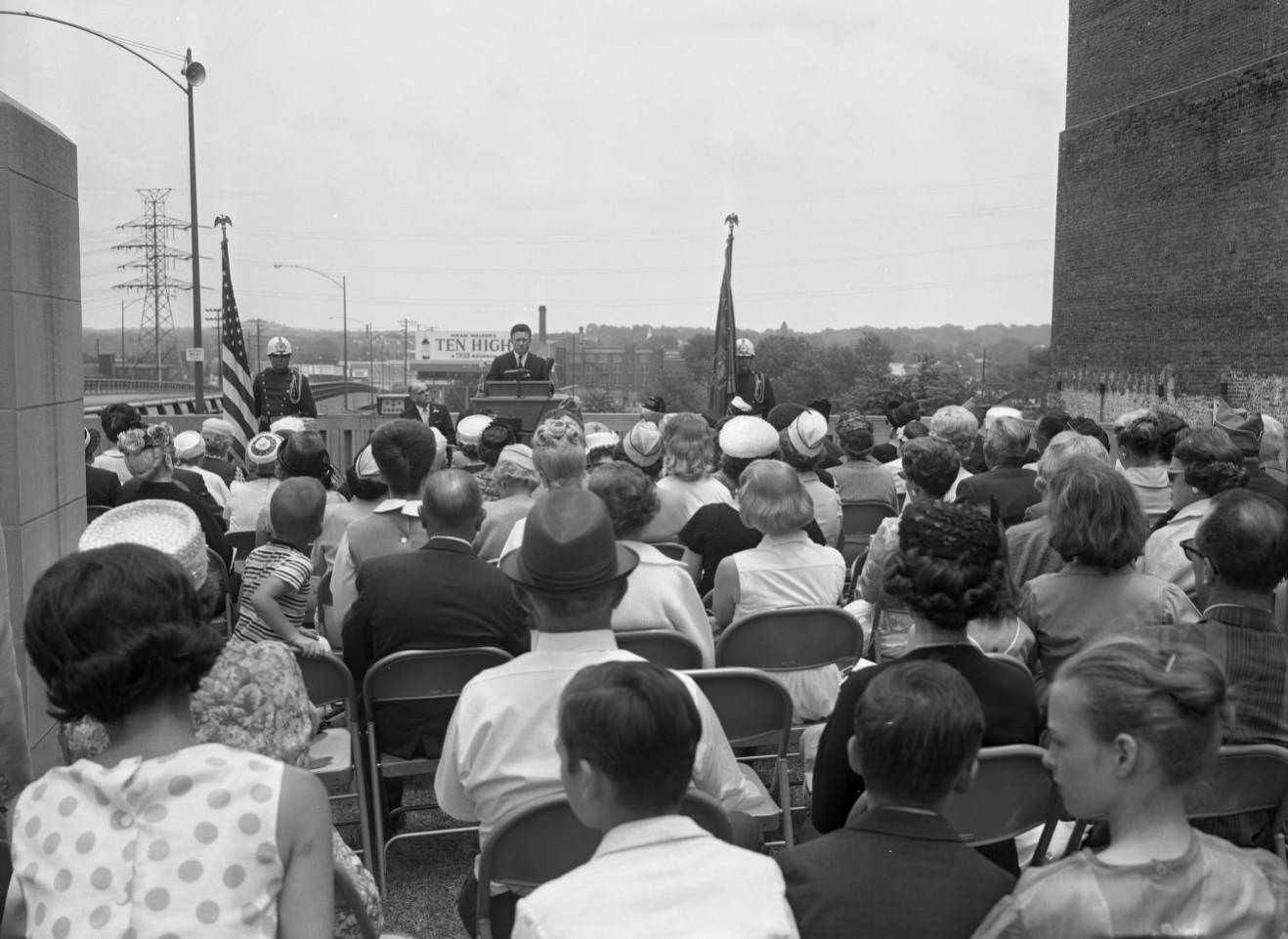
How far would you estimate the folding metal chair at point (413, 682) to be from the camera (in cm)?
418

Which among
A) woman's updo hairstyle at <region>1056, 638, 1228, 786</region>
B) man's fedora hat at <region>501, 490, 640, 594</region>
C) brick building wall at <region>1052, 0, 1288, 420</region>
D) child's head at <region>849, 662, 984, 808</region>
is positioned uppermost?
brick building wall at <region>1052, 0, 1288, 420</region>

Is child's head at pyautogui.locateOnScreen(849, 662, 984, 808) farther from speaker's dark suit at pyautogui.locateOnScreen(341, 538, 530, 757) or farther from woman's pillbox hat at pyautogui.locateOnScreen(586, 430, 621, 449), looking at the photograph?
woman's pillbox hat at pyautogui.locateOnScreen(586, 430, 621, 449)

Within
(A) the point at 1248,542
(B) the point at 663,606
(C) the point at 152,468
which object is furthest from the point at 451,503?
(C) the point at 152,468

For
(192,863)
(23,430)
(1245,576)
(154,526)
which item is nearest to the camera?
(192,863)

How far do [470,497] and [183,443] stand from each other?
5.07 metres

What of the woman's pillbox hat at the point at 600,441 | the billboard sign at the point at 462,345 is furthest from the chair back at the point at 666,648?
the billboard sign at the point at 462,345

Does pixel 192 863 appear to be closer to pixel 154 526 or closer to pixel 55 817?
pixel 55 817

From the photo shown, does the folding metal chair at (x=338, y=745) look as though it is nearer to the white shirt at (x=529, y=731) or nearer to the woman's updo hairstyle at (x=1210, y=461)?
the white shirt at (x=529, y=731)

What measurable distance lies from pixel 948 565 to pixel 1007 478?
3569mm

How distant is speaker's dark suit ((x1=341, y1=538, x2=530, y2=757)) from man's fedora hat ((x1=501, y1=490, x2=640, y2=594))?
51.7 inches

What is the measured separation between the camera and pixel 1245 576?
141 inches

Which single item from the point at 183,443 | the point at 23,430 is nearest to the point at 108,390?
the point at 183,443

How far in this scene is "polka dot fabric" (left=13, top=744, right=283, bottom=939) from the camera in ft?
6.84

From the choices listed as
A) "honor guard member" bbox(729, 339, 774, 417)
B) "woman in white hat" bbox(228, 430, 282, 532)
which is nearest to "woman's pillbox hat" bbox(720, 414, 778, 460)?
"woman in white hat" bbox(228, 430, 282, 532)
